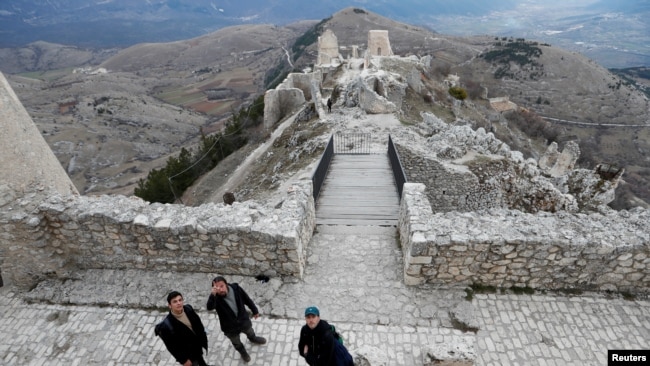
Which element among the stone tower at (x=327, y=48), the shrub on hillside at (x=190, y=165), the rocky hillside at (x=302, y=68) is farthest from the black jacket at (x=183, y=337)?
the stone tower at (x=327, y=48)

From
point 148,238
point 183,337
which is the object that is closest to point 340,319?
point 183,337

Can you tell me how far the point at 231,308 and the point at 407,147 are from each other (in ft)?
36.7

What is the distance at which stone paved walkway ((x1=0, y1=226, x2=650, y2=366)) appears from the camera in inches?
215

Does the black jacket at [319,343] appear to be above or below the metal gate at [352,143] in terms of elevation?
above

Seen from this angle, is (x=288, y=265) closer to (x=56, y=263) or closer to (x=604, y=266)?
(x=56, y=263)

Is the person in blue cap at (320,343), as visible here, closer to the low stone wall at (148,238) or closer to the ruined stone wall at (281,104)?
the low stone wall at (148,238)

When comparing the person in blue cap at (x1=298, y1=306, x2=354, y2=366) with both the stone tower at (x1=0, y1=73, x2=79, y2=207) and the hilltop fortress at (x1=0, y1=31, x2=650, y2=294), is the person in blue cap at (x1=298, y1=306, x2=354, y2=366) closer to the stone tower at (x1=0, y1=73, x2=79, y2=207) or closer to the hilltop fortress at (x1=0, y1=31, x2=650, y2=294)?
the hilltop fortress at (x1=0, y1=31, x2=650, y2=294)

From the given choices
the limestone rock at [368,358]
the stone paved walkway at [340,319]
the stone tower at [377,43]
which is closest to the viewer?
the limestone rock at [368,358]

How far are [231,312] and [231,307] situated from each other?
0.07 meters

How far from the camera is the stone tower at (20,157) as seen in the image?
6.52 meters

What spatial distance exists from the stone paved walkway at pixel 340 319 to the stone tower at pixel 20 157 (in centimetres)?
197

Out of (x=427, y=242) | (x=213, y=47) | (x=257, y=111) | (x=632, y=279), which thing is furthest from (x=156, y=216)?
(x=213, y=47)

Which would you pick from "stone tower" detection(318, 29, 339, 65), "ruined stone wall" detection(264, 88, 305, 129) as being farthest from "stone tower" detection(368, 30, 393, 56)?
"ruined stone wall" detection(264, 88, 305, 129)

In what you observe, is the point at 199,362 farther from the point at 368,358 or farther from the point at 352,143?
the point at 352,143
